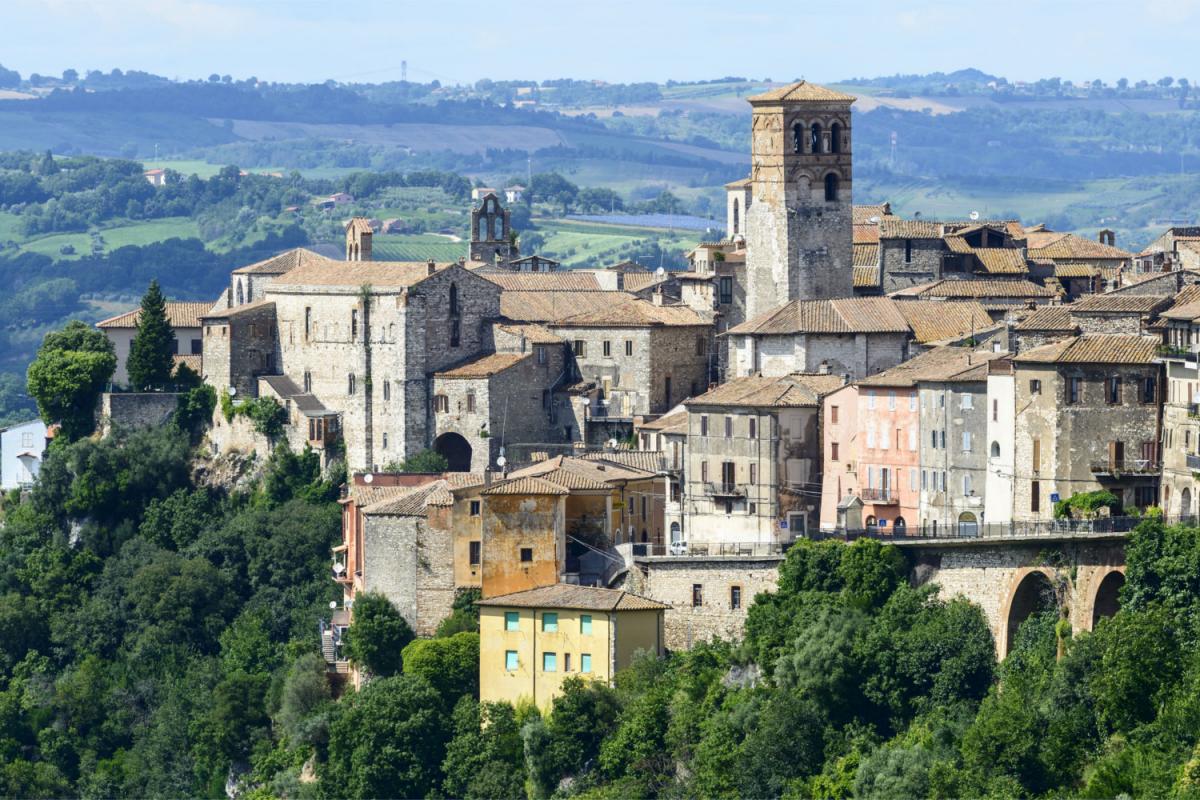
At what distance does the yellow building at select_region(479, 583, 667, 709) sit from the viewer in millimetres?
66000

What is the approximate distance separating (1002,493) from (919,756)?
30.0 ft

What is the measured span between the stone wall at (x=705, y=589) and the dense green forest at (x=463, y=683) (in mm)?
902

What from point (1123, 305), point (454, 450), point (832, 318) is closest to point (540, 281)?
point (454, 450)

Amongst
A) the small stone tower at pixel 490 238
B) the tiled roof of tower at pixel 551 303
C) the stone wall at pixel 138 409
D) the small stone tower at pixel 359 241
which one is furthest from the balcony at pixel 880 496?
the small stone tower at pixel 490 238

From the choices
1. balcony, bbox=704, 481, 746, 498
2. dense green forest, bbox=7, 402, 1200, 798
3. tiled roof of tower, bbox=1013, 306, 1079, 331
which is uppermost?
tiled roof of tower, bbox=1013, 306, 1079, 331

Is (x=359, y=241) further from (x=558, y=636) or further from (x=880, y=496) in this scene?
(x=558, y=636)

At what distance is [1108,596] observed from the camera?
60.2 metres

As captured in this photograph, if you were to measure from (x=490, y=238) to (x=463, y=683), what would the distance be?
153 ft

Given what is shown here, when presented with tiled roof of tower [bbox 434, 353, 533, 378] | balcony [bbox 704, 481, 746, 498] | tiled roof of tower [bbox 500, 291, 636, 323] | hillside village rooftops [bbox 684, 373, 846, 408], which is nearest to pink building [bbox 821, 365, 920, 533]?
hillside village rooftops [bbox 684, 373, 846, 408]

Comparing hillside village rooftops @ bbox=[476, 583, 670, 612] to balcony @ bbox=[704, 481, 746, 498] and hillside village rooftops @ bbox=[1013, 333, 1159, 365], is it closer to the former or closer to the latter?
balcony @ bbox=[704, 481, 746, 498]

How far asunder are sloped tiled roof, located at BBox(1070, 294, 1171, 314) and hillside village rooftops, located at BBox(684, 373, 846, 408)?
635cm

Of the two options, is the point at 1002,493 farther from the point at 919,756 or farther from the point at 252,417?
the point at 252,417

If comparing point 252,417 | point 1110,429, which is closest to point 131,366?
point 252,417

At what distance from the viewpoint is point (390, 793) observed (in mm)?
68625
